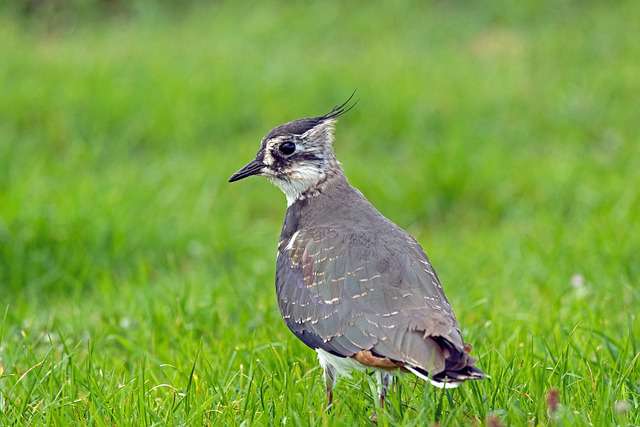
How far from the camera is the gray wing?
4.13 metres

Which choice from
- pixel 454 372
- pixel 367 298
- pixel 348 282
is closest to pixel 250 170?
pixel 348 282

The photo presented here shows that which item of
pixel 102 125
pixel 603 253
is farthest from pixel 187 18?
pixel 603 253

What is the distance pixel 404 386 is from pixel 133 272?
11.5ft

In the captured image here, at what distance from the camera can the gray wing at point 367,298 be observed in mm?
4129

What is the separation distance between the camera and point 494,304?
634 cm

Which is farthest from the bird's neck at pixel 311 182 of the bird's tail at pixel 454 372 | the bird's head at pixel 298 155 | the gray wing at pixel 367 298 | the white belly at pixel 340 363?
the bird's tail at pixel 454 372

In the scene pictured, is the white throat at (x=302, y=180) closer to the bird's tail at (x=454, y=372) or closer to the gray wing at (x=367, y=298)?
the gray wing at (x=367, y=298)

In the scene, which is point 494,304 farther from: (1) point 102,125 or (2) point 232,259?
(1) point 102,125

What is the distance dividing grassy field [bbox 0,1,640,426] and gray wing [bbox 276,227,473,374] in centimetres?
27

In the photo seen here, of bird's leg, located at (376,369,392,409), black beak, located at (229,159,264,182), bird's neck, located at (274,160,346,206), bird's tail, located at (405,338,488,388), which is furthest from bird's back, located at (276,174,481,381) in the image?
black beak, located at (229,159,264,182)

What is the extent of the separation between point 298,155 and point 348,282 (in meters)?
1.05

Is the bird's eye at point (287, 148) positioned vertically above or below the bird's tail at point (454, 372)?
above

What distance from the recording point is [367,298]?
4457mm

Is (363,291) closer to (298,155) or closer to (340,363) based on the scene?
(340,363)
